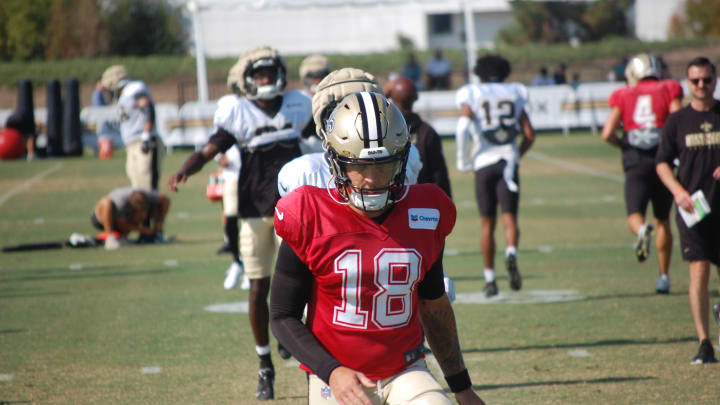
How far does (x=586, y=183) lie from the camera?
17422 millimetres

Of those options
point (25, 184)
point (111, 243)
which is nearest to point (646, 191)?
point (111, 243)

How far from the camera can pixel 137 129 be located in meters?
12.9

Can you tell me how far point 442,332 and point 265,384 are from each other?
8.06 feet

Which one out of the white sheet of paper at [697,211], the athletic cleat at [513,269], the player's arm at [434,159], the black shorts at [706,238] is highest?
the player's arm at [434,159]

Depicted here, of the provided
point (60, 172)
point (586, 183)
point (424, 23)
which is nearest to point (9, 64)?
point (424, 23)

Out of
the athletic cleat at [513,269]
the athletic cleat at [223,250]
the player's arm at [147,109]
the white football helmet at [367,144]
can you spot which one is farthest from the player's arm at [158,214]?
the white football helmet at [367,144]

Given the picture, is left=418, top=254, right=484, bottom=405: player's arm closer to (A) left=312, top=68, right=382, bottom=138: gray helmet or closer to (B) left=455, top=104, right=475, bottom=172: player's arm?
(A) left=312, top=68, right=382, bottom=138: gray helmet

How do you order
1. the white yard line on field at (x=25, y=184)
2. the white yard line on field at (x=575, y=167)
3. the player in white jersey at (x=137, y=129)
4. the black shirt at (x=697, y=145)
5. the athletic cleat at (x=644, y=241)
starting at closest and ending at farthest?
the black shirt at (x=697, y=145), the athletic cleat at (x=644, y=241), the player in white jersey at (x=137, y=129), the white yard line on field at (x=25, y=184), the white yard line on field at (x=575, y=167)

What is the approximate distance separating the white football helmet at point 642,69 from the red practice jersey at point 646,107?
8cm

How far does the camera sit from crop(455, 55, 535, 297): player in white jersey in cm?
907

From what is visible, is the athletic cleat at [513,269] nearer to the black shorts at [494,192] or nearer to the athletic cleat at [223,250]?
the black shorts at [494,192]

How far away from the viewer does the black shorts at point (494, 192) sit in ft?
29.6

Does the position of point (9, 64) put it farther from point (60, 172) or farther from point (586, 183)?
point (586, 183)

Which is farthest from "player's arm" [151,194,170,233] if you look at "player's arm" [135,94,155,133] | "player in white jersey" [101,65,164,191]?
"player's arm" [135,94,155,133]
